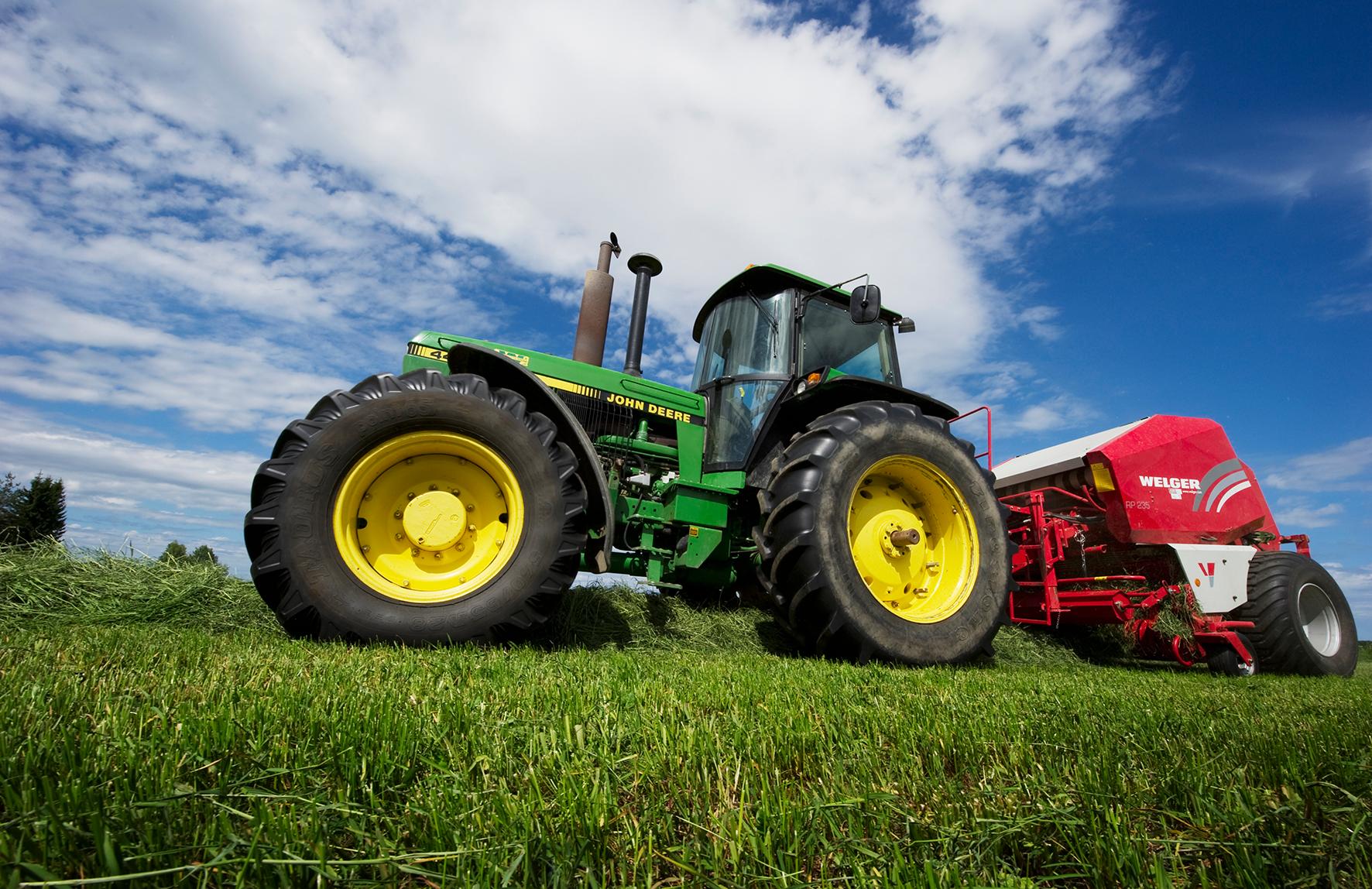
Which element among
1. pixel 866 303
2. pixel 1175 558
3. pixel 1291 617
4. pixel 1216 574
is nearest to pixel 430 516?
pixel 866 303

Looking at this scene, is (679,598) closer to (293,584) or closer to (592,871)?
(293,584)

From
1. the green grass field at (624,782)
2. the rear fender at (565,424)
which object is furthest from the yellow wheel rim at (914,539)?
the green grass field at (624,782)

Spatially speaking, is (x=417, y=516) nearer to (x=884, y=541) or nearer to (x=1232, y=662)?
(x=884, y=541)

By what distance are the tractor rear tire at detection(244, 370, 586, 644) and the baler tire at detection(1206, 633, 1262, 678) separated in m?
4.88

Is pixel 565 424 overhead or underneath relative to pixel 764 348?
underneath

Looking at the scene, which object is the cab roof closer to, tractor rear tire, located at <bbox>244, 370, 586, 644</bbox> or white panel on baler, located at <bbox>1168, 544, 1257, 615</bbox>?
tractor rear tire, located at <bbox>244, 370, 586, 644</bbox>

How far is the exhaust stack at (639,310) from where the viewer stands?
185 inches

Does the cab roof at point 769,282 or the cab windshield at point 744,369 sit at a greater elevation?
the cab roof at point 769,282

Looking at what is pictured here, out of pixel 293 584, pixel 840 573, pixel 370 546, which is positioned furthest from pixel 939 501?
pixel 293 584

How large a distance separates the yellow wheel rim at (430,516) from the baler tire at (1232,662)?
518 cm

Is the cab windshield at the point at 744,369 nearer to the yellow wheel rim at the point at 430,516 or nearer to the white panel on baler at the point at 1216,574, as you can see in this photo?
the yellow wheel rim at the point at 430,516

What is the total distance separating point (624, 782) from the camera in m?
1.04

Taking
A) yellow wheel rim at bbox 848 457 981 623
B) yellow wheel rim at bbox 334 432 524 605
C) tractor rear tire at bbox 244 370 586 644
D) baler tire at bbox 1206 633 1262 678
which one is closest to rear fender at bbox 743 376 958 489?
yellow wheel rim at bbox 848 457 981 623

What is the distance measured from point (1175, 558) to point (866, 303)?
10.8ft
